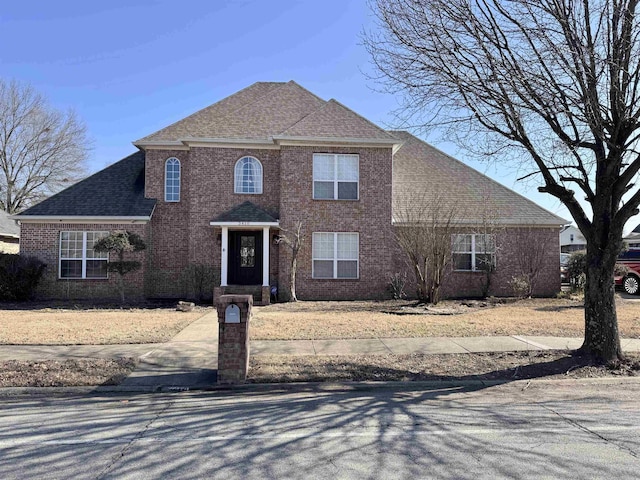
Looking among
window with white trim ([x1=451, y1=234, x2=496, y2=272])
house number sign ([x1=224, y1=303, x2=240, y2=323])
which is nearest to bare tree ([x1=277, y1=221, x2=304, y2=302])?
window with white trim ([x1=451, y1=234, x2=496, y2=272])

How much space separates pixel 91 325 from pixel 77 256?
6950 millimetres

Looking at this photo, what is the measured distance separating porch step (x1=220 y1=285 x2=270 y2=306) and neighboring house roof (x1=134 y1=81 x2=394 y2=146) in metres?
5.41

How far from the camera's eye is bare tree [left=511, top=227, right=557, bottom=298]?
18.7 meters

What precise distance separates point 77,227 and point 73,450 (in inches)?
580

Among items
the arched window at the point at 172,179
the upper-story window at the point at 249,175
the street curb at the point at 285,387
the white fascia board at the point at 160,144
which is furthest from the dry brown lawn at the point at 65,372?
the white fascia board at the point at 160,144

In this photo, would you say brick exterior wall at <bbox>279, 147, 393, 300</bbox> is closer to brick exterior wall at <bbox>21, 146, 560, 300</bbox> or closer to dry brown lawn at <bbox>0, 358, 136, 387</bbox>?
brick exterior wall at <bbox>21, 146, 560, 300</bbox>

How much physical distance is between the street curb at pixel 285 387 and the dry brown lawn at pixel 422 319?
3.23m

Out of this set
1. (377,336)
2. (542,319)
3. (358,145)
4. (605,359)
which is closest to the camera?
(605,359)

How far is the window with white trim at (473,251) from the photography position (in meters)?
18.7

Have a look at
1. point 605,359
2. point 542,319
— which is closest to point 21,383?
point 605,359

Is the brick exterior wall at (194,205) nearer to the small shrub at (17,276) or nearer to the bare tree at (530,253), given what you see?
the small shrub at (17,276)

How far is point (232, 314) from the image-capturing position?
7109 millimetres

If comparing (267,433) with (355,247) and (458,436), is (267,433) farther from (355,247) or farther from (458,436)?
(355,247)

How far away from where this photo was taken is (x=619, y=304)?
16.4 metres
